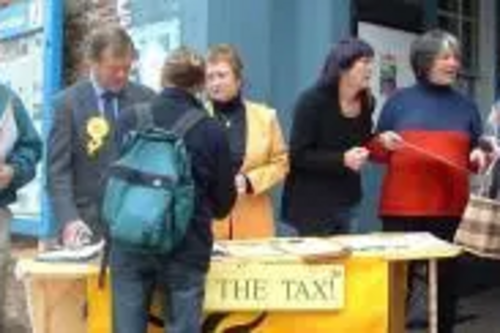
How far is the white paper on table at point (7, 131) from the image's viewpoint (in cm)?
585

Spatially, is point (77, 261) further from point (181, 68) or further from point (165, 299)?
point (181, 68)

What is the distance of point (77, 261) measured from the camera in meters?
5.56

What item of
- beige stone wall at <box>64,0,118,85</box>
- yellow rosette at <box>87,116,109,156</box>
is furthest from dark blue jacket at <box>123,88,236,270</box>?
beige stone wall at <box>64,0,118,85</box>

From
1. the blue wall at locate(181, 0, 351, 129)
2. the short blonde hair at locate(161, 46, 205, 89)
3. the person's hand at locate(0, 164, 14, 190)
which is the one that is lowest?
the person's hand at locate(0, 164, 14, 190)

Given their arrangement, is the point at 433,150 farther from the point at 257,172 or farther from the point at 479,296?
the point at 479,296

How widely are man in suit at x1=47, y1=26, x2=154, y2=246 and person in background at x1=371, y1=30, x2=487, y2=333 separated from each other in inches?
54.7

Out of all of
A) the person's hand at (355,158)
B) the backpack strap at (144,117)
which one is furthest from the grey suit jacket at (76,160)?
the person's hand at (355,158)

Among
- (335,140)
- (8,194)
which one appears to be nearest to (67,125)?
(8,194)

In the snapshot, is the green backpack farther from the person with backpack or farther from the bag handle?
the bag handle

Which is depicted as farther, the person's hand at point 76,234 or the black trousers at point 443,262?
the black trousers at point 443,262

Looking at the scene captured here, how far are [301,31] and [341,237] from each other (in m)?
2.07

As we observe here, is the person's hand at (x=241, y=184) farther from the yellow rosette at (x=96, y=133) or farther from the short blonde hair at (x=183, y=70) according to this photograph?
the short blonde hair at (x=183, y=70)

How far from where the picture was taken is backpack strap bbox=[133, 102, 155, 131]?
5.18 m

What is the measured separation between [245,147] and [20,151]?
3.73 ft
